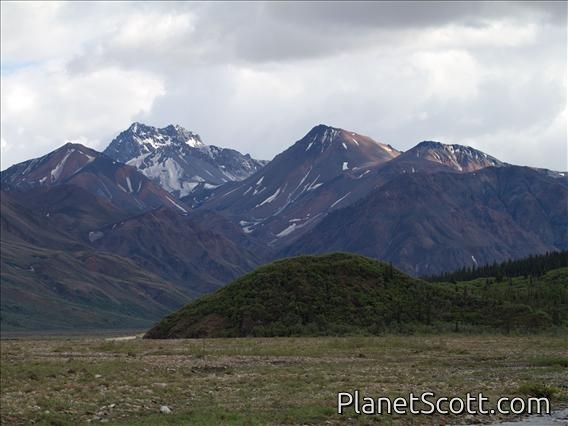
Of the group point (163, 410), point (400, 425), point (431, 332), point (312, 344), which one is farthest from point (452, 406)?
point (431, 332)

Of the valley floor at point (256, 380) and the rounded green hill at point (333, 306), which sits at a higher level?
the rounded green hill at point (333, 306)

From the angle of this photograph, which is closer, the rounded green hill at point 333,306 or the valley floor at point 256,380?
the valley floor at point 256,380

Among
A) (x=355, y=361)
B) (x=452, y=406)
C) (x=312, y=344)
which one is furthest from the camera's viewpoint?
(x=312, y=344)

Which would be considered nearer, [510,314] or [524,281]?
[510,314]

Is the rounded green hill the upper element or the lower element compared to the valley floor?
upper

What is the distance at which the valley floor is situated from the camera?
1512 inches

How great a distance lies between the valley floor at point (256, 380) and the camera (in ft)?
126

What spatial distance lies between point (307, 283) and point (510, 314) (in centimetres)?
2603

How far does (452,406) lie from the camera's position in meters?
39.4

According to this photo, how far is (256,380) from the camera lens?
5072cm

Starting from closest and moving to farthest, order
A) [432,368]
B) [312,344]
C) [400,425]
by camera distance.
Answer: [400,425], [432,368], [312,344]

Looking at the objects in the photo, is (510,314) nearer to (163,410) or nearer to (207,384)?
(207,384)

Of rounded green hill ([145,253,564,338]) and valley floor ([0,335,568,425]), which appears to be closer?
valley floor ([0,335,568,425])

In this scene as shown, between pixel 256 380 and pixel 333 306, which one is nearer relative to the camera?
pixel 256 380
